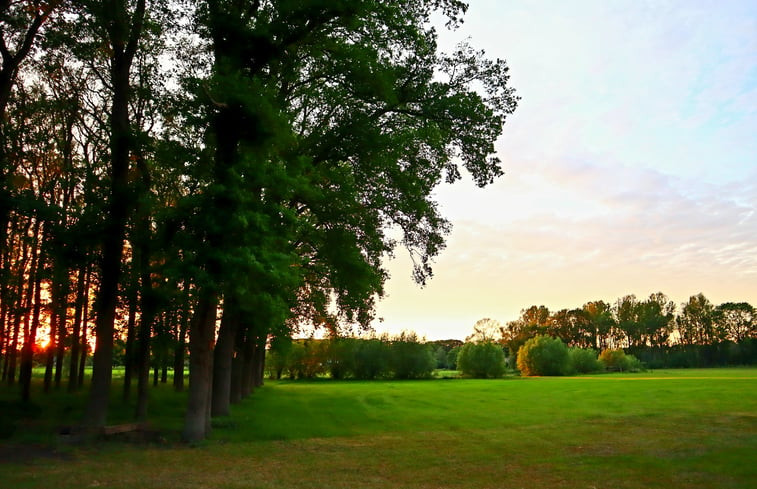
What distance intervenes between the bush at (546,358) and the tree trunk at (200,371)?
310 ft

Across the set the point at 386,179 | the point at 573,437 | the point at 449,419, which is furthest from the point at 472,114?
the point at 449,419

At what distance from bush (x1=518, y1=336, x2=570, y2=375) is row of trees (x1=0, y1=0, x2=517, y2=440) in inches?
3353

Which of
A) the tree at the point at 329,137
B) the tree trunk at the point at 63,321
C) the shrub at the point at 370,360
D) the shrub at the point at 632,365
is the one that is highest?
the tree at the point at 329,137

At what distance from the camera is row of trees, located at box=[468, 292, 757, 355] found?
143 meters

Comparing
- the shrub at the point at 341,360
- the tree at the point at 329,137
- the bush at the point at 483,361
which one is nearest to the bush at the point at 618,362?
the bush at the point at 483,361

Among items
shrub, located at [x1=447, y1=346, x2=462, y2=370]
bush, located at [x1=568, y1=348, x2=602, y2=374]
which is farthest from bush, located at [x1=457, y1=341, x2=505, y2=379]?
shrub, located at [x1=447, y1=346, x2=462, y2=370]

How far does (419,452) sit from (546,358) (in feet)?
306

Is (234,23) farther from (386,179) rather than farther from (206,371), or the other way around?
(206,371)

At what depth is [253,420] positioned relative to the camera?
24688 millimetres

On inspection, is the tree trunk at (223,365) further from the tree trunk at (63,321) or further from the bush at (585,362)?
the bush at (585,362)

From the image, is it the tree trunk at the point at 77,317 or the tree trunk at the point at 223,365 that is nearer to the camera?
the tree trunk at the point at 223,365

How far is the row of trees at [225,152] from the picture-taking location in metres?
17.4

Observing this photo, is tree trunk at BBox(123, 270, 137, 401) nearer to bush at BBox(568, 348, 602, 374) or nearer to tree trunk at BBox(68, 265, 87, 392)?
tree trunk at BBox(68, 265, 87, 392)

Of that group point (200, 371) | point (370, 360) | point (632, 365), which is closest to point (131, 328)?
point (200, 371)
